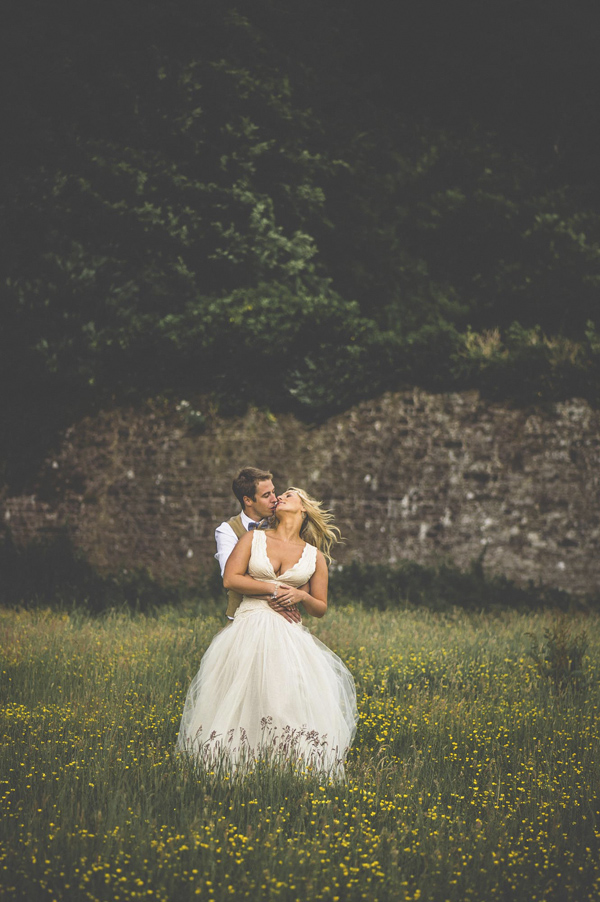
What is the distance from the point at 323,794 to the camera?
4.27 meters

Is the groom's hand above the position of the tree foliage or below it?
below

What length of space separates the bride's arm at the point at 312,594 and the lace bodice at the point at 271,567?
0.05 metres

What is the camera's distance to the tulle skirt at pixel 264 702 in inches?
179

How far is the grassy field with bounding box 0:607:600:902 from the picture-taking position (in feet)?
11.2

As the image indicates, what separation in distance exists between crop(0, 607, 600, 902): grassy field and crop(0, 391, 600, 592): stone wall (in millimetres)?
4266

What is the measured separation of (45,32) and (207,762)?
15589 mm

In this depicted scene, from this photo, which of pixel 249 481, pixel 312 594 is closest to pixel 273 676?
pixel 312 594

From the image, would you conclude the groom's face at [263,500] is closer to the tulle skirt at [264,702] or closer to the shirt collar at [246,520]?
the shirt collar at [246,520]

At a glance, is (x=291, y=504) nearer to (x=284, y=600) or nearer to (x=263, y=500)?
(x=263, y=500)

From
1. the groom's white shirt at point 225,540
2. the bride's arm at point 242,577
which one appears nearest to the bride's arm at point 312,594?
the bride's arm at point 242,577

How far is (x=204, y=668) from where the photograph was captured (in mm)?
4883

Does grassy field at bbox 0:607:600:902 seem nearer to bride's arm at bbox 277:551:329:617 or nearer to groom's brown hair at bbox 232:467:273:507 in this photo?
bride's arm at bbox 277:551:329:617

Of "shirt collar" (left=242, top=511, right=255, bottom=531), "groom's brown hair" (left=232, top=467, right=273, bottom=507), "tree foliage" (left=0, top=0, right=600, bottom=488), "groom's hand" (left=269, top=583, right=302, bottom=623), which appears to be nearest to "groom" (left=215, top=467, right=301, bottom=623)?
"groom's brown hair" (left=232, top=467, right=273, bottom=507)

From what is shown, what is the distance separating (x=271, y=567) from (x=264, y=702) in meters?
0.85
